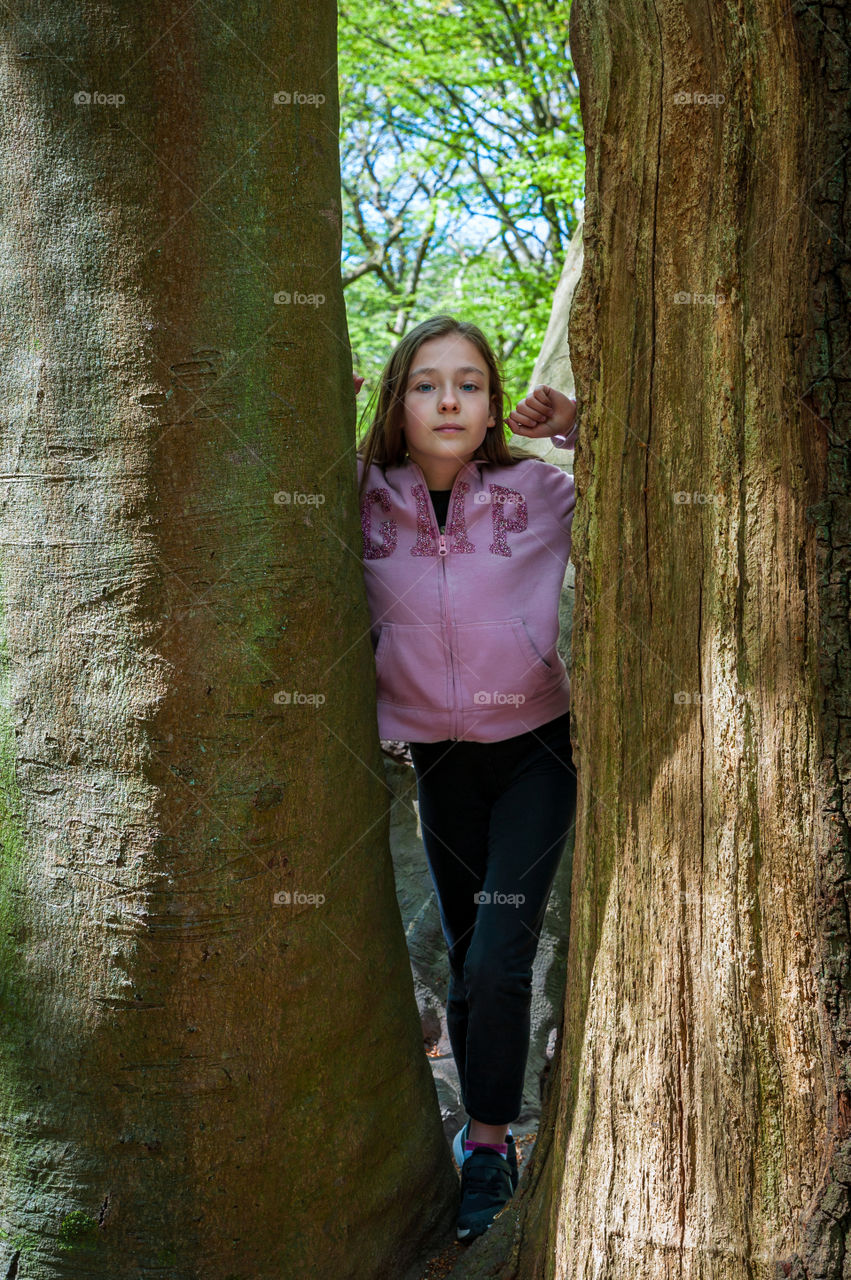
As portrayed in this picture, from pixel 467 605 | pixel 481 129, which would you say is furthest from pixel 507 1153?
pixel 481 129

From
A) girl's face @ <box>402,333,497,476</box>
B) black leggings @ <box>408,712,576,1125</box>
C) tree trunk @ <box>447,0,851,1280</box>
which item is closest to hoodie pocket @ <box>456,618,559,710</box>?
black leggings @ <box>408,712,576,1125</box>

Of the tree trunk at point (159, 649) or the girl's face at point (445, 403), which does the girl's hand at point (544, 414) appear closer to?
the girl's face at point (445, 403)

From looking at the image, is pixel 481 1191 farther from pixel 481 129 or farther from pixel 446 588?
pixel 481 129

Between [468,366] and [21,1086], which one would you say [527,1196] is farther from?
[468,366]

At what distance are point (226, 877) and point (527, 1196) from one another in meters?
0.94

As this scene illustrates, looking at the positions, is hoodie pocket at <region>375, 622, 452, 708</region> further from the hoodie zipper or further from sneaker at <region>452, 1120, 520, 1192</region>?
sneaker at <region>452, 1120, 520, 1192</region>

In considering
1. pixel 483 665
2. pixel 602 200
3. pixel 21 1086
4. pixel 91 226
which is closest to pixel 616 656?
pixel 483 665

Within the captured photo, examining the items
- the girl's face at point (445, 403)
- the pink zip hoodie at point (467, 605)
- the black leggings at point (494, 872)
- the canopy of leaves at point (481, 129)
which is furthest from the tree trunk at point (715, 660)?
the canopy of leaves at point (481, 129)

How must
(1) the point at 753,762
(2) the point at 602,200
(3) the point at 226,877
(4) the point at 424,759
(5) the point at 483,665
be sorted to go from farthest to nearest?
1. (4) the point at 424,759
2. (5) the point at 483,665
3. (3) the point at 226,877
4. (2) the point at 602,200
5. (1) the point at 753,762

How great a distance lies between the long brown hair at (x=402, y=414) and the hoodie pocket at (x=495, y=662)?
510mm

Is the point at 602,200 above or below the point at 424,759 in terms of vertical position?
above

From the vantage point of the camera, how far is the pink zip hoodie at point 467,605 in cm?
266

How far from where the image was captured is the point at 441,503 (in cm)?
286

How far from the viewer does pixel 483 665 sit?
2662mm
